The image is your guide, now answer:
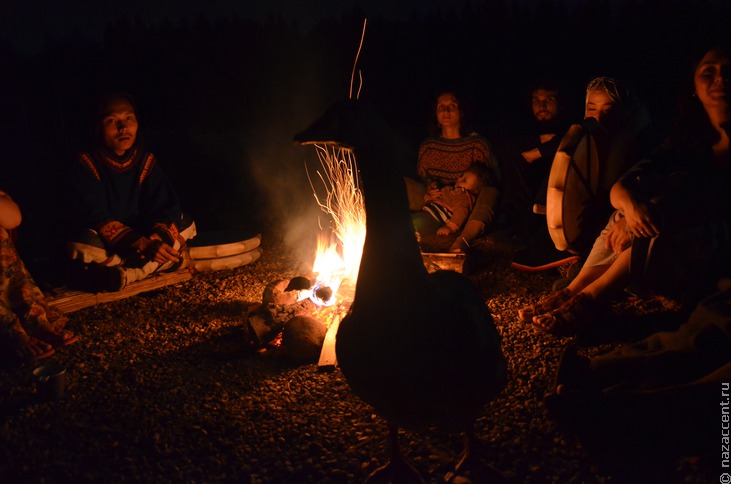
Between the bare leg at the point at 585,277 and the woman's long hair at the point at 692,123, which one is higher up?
the woman's long hair at the point at 692,123

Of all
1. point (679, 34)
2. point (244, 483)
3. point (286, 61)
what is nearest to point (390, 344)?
point (244, 483)

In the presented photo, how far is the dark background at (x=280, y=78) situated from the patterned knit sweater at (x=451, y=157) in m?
1.06

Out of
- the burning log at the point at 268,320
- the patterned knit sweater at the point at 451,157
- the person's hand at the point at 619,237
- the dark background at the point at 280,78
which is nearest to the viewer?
the person's hand at the point at 619,237

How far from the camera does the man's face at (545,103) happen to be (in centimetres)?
Answer: 564

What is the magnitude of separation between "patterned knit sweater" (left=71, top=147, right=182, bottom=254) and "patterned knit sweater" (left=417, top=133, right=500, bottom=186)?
2.78 meters

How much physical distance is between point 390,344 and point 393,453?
0.73 metres

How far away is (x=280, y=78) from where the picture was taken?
1792 cm

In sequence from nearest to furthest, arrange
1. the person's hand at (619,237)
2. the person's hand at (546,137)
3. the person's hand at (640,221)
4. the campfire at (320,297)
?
the person's hand at (640,221) → the person's hand at (619,237) → the campfire at (320,297) → the person's hand at (546,137)

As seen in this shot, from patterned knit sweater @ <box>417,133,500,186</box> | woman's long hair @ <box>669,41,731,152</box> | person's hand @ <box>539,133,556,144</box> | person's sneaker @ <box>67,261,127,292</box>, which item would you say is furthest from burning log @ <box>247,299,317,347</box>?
person's hand @ <box>539,133,556,144</box>

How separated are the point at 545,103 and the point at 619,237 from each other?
224 centimetres

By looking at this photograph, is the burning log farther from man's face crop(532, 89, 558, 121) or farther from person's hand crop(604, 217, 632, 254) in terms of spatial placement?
man's face crop(532, 89, 558, 121)

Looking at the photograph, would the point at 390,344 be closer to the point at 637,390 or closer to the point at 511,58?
the point at 637,390

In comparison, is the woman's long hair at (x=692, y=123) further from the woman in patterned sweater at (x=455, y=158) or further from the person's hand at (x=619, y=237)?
the woman in patterned sweater at (x=455, y=158)

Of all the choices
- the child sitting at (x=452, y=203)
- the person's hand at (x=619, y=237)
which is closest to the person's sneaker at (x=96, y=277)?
the child sitting at (x=452, y=203)
